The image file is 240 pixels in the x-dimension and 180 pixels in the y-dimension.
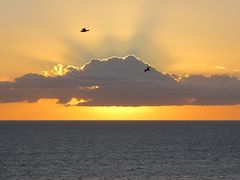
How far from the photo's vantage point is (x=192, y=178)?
352 feet

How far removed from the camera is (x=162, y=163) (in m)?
136

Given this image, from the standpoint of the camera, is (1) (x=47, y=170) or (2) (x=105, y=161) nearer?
(1) (x=47, y=170)

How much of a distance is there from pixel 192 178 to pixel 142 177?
9269mm

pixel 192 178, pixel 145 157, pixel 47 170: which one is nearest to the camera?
pixel 192 178

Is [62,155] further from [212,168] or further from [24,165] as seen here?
[212,168]

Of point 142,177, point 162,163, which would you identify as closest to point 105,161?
point 162,163

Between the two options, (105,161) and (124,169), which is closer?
(124,169)

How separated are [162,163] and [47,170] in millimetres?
29630

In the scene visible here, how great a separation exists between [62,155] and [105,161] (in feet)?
76.6

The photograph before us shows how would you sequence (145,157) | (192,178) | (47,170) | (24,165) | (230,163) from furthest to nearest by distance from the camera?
(145,157)
(230,163)
(24,165)
(47,170)
(192,178)

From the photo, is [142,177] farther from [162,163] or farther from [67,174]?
[162,163]

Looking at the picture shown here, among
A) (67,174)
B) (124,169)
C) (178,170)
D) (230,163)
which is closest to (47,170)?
(67,174)

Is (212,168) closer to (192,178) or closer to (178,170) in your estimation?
(178,170)

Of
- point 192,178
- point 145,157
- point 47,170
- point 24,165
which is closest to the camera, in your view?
point 192,178
